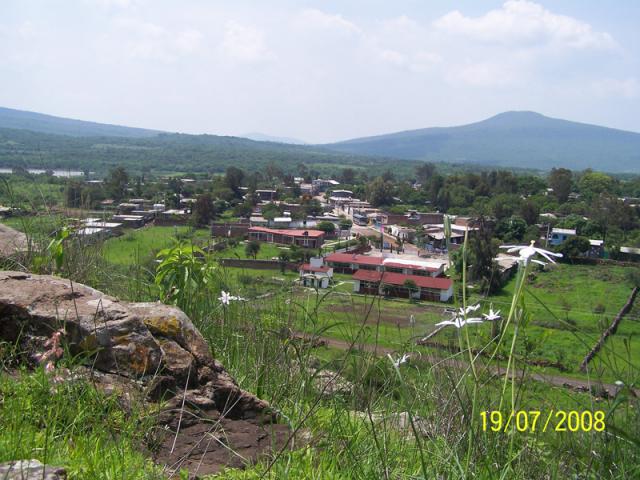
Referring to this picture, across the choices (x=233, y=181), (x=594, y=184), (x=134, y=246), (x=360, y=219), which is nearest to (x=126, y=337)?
(x=134, y=246)

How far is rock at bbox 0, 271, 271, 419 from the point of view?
2080mm

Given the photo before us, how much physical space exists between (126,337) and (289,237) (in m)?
30.1

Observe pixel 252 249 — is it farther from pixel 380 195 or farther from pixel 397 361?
pixel 380 195

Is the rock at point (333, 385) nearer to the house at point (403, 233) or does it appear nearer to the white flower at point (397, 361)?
the white flower at point (397, 361)

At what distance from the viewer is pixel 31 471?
134 centimetres

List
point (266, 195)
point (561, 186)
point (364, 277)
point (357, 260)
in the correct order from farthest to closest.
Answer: point (266, 195) → point (561, 186) → point (357, 260) → point (364, 277)

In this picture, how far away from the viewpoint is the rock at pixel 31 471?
1.30 meters

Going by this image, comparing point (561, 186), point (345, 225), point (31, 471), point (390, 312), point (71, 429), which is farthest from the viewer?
point (561, 186)

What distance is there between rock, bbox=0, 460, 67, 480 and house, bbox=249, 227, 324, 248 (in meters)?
29.2

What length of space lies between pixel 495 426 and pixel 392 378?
25.5 inches

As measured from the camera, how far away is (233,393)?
7.30 feet

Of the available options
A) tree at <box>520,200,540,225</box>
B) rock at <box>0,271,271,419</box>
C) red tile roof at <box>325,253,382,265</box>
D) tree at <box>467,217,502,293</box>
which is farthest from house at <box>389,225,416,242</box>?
rock at <box>0,271,271,419</box>

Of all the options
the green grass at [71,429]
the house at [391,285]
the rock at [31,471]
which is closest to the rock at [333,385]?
the house at [391,285]

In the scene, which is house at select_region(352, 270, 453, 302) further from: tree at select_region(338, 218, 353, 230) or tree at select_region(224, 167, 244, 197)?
tree at select_region(224, 167, 244, 197)
